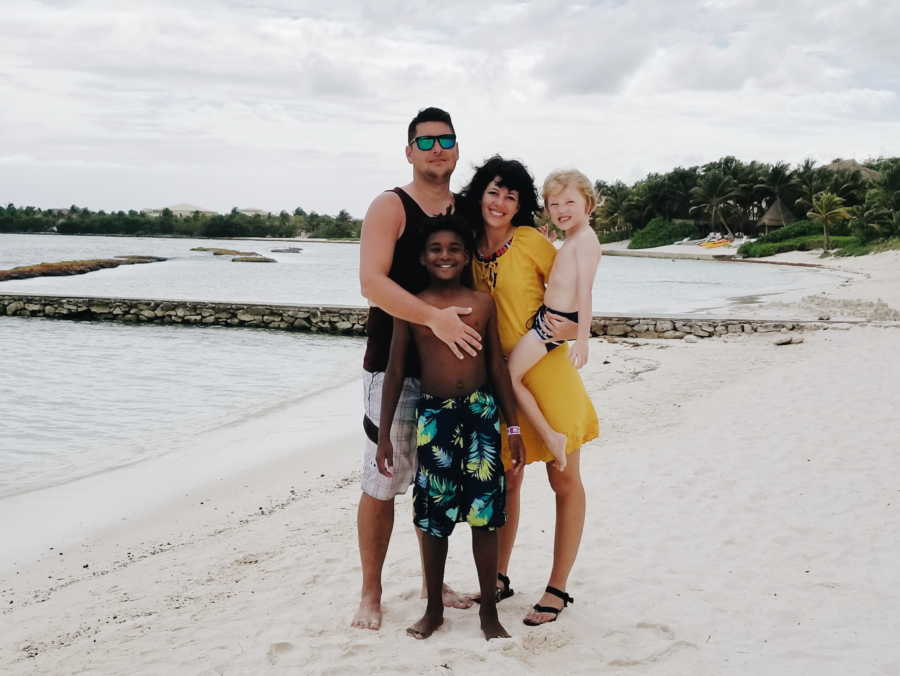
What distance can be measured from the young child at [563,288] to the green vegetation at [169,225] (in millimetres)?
132488

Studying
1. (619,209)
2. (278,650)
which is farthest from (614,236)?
(278,650)

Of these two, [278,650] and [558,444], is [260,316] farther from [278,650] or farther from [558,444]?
[558,444]

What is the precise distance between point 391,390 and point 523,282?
29.7 inches

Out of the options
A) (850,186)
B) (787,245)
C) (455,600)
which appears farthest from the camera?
(787,245)

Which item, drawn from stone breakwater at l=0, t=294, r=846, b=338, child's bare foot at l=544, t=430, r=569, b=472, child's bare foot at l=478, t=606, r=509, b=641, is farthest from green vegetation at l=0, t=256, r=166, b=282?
child's bare foot at l=544, t=430, r=569, b=472

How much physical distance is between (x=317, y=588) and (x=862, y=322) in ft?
50.9

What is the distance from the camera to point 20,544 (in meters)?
6.11

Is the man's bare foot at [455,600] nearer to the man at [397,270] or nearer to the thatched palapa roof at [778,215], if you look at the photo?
the man at [397,270]

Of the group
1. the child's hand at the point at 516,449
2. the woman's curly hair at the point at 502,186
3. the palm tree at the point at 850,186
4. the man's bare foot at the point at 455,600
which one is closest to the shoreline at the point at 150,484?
the man's bare foot at the point at 455,600

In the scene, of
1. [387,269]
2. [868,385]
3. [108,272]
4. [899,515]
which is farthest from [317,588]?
[108,272]

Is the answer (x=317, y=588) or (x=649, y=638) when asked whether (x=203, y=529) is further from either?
(x=649, y=638)

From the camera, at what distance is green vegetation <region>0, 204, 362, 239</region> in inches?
5290

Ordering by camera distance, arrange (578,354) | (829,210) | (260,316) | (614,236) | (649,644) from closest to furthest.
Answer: (649,644)
(578,354)
(260,316)
(829,210)
(614,236)

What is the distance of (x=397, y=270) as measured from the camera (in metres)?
3.32
